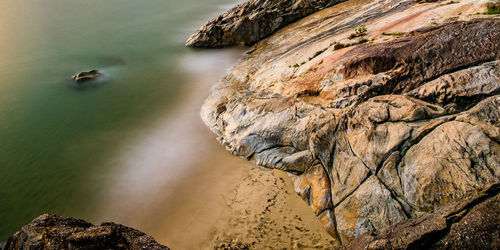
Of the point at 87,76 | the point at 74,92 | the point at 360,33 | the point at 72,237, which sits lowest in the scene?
the point at 72,237

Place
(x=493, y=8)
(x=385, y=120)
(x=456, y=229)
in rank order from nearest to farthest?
1. (x=456, y=229)
2. (x=385, y=120)
3. (x=493, y=8)

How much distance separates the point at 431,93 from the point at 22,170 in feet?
49.4

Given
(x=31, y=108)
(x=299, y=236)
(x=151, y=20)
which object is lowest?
(x=299, y=236)

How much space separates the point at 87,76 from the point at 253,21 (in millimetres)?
11799

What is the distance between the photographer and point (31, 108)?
54.3 ft

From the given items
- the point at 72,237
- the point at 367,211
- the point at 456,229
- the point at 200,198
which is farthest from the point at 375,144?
the point at 72,237

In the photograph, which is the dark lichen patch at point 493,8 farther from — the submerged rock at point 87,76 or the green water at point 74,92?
the submerged rock at point 87,76

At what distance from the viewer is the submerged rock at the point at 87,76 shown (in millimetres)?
18391

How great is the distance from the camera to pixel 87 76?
726 inches

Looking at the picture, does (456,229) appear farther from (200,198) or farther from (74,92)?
(74,92)

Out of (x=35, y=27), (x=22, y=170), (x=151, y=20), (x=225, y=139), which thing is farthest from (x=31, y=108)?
(x=35, y=27)

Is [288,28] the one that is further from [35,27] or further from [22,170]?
[35,27]

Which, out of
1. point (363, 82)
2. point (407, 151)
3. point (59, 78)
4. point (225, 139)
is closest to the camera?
point (407, 151)

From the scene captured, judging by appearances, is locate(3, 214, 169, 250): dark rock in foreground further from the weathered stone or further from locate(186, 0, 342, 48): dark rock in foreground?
locate(186, 0, 342, 48): dark rock in foreground
